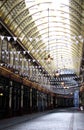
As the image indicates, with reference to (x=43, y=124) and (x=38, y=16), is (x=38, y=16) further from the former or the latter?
(x=43, y=124)

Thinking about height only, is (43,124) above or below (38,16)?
below

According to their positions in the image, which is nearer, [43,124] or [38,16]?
[43,124]

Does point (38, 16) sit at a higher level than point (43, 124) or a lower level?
higher

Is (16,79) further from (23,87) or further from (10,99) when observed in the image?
(23,87)

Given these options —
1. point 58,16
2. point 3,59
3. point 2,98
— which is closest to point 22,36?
point 58,16

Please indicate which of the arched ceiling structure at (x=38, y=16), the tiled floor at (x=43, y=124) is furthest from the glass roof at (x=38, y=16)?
the tiled floor at (x=43, y=124)

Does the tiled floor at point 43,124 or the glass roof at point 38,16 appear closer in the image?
the tiled floor at point 43,124

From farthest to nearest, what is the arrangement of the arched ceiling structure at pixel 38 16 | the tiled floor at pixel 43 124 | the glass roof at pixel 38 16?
the glass roof at pixel 38 16 → the arched ceiling structure at pixel 38 16 → the tiled floor at pixel 43 124

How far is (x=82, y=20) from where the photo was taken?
39594mm

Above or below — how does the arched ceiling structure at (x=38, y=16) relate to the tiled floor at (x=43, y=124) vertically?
above

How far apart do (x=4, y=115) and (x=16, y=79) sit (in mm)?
6302

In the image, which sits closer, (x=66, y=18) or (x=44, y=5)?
(x=44, y=5)

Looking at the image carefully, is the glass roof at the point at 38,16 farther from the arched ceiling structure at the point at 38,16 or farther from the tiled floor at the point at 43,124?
the tiled floor at the point at 43,124

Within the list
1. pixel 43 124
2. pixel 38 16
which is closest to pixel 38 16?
pixel 38 16
